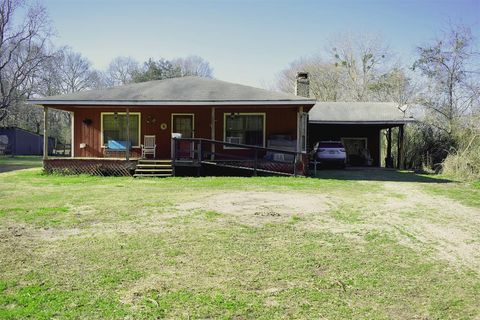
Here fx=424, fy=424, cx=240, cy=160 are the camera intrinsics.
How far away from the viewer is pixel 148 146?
657 inches

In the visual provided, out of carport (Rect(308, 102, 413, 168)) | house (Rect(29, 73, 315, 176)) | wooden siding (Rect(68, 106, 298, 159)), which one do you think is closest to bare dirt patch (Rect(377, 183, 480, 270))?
house (Rect(29, 73, 315, 176))

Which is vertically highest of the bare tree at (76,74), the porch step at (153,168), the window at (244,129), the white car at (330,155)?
the bare tree at (76,74)

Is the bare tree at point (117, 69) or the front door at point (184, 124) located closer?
the front door at point (184, 124)

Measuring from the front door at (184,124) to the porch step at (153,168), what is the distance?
2387 millimetres

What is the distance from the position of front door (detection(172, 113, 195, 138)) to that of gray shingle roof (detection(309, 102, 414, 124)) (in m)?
6.56

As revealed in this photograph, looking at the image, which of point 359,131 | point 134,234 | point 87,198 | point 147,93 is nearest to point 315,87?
point 359,131

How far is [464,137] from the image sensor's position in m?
17.3

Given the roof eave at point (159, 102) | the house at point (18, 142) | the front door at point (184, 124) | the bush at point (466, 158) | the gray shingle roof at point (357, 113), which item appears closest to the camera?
the roof eave at point (159, 102)

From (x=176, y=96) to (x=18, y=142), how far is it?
23545 millimetres

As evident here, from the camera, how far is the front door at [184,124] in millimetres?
16828

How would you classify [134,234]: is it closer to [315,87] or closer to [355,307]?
[355,307]

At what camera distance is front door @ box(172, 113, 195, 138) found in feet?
55.2

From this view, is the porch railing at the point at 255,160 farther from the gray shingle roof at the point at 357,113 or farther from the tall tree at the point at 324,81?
the tall tree at the point at 324,81

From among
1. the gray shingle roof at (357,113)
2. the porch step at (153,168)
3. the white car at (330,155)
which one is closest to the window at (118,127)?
the porch step at (153,168)
